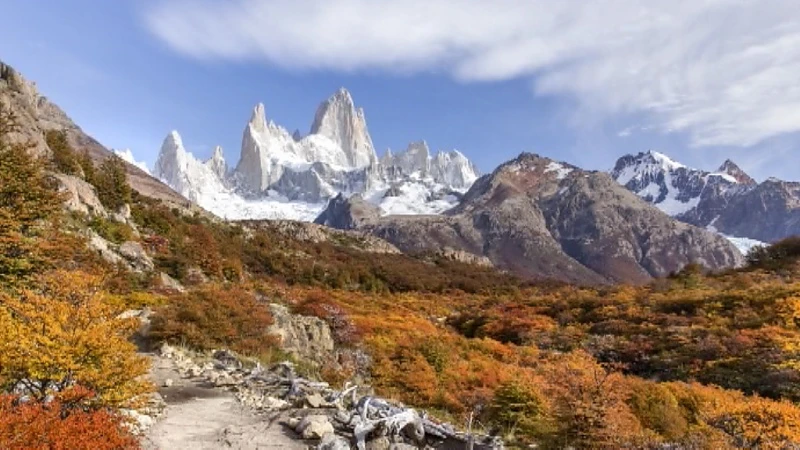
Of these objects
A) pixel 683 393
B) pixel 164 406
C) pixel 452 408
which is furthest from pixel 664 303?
pixel 164 406

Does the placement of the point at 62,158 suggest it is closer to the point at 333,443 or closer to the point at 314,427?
the point at 314,427

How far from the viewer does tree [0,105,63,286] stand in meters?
15.6

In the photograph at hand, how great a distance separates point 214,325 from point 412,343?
820 centimetres

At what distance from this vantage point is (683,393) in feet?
53.0

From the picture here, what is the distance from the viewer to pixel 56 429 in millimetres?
6602

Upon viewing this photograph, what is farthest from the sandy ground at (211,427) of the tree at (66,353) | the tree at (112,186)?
the tree at (112,186)

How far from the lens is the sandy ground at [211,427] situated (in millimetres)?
9258

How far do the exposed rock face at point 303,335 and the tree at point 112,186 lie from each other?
30.8 m

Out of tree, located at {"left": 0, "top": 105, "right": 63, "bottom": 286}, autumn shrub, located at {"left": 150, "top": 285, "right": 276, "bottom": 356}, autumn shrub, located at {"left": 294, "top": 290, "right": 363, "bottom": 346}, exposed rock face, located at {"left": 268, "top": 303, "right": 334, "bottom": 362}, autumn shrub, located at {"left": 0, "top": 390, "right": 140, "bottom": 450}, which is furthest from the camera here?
autumn shrub, located at {"left": 294, "top": 290, "right": 363, "bottom": 346}

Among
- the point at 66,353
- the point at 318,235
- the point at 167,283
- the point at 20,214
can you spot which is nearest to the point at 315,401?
the point at 66,353

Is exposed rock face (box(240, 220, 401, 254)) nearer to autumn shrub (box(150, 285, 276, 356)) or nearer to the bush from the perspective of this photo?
the bush

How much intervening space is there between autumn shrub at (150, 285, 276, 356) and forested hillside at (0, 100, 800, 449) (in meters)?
0.06

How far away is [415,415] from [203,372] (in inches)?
305

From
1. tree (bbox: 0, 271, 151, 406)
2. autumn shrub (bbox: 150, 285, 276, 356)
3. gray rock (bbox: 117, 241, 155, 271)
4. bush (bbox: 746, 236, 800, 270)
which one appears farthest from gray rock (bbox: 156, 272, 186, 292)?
bush (bbox: 746, 236, 800, 270)
